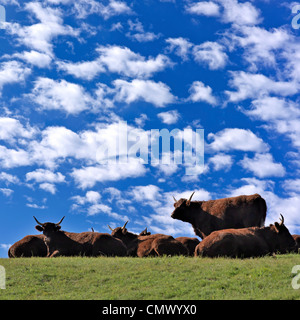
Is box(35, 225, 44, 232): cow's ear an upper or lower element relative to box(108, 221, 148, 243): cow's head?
upper

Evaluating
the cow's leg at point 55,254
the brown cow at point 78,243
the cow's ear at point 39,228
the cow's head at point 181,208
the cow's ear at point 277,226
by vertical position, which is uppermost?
the cow's head at point 181,208

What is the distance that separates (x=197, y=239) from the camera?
26.1 meters

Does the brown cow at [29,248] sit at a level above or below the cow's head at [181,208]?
below

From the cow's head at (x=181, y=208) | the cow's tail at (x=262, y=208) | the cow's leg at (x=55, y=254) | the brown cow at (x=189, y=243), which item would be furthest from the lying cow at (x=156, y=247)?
the cow's tail at (x=262, y=208)

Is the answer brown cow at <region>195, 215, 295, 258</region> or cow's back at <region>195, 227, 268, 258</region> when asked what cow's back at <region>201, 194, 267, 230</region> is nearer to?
brown cow at <region>195, 215, 295, 258</region>

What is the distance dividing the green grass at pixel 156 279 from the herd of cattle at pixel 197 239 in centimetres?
122

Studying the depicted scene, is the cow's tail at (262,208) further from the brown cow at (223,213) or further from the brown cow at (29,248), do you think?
the brown cow at (29,248)

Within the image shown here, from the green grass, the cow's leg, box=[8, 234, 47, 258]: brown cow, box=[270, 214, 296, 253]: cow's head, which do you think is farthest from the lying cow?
box=[8, 234, 47, 258]: brown cow

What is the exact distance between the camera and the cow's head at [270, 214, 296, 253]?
22.6m

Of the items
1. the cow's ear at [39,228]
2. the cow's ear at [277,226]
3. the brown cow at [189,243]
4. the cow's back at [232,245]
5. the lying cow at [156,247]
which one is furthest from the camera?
the cow's ear at [39,228]

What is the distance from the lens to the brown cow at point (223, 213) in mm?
28016

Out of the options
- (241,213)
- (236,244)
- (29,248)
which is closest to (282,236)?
(236,244)
